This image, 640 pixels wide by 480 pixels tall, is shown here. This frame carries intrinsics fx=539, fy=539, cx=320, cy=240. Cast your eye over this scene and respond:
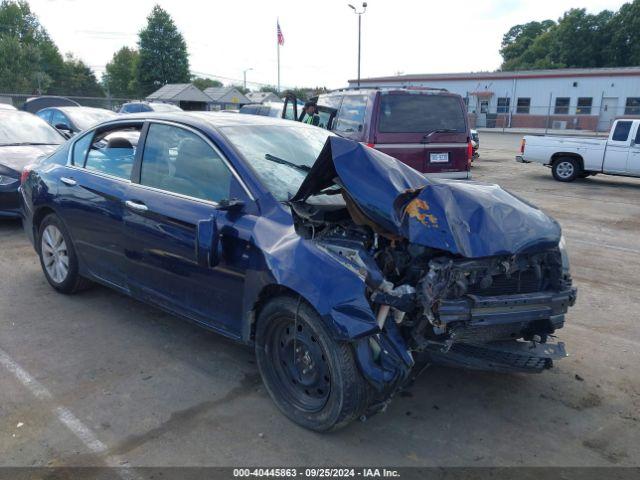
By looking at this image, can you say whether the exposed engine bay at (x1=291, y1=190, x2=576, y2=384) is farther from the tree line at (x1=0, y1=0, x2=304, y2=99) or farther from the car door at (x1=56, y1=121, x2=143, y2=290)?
the tree line at (x1=0, y1=0, x2=304, y2=99)

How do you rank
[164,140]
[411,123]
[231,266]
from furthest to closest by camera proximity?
[411,123]
[164,140]
[231,266]

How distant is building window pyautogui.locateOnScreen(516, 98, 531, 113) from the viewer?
43.3 metres

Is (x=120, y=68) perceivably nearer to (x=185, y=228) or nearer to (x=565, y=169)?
(x=565, y=169)

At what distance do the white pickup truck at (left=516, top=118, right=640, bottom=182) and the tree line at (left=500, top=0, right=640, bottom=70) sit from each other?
54.7m

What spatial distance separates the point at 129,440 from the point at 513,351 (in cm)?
231

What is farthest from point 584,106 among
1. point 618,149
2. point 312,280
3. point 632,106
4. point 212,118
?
point 312,280

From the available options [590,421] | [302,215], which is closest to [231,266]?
[302,215]

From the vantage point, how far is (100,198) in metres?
4.48

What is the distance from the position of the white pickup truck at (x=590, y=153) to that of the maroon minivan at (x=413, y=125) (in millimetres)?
7015

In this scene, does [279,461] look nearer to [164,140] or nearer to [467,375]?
[467,375]

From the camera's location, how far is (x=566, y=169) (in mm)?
14531

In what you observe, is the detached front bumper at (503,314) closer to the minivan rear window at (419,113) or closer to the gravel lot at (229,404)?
the gravel lot at (229,404)

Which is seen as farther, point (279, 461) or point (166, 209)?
point (166, 209)

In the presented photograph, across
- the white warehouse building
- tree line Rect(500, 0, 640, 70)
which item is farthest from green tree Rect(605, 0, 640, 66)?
the white warehouse building
